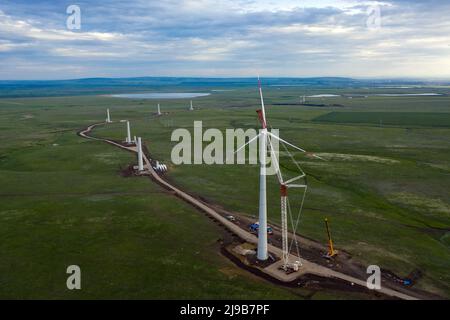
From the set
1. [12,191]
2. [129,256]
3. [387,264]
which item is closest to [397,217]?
[387,264]

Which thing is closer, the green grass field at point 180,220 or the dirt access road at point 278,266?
the dirt access road at point 278,266

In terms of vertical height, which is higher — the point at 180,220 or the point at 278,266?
the point at 180,220

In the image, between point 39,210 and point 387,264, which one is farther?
point 39,210

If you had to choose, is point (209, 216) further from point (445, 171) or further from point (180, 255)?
point (445, 171)

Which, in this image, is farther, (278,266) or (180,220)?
(180,220)

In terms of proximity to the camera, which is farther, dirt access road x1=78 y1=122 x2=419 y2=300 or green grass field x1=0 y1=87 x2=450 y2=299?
green grass field x1=0 y1=87 x2=450 y2=299

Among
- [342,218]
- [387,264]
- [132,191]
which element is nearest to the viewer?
[387,264]
